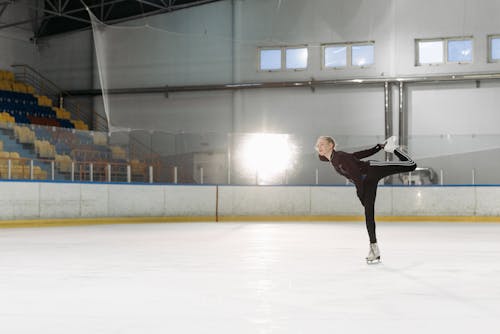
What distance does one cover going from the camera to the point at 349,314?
3.98 metres

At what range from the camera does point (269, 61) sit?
80.0ft

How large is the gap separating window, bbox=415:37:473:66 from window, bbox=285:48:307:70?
4091mm

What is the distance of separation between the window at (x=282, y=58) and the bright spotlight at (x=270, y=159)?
730 centimetres

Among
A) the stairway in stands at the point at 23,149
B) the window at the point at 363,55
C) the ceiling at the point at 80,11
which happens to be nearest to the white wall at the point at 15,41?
the ceiling at the point at 80,11

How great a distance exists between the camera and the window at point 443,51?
22578 millimetres

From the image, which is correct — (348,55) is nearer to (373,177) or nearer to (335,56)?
(335,56)

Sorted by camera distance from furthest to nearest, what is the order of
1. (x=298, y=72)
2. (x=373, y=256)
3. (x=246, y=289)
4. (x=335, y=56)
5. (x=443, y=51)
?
1. (x=298, y=72)
2. (x=335, y=56)
3. (x=443, y=51)
4. (x=373, y=256)
5. (x=246, y=289)

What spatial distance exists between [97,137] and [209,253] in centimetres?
979

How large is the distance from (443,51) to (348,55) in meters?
3.36

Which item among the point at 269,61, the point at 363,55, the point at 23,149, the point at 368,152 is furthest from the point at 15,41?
the point at 368,152

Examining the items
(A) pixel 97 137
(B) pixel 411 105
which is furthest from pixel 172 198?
(B) pixel 411 105

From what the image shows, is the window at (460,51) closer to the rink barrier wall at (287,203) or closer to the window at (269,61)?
the window at (269,61)

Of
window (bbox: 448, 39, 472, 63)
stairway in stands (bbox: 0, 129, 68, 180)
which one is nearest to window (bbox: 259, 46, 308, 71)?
window (bbox: 448, 39, 472, 63)

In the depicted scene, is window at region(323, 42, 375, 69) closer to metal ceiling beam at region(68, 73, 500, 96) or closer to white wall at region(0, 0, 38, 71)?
metal ceiling beam at region(68, 73, 500, 96)
